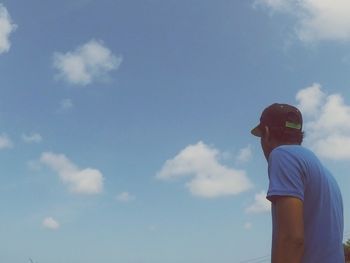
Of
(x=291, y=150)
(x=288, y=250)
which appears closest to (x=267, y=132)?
(x=291, y=150)

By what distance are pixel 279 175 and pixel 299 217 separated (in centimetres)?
35

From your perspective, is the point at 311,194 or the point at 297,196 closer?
the point at 297,196

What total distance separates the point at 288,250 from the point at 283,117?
106 cm

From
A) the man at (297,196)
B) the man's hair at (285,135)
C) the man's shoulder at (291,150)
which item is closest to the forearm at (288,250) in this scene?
the man at (297,196)

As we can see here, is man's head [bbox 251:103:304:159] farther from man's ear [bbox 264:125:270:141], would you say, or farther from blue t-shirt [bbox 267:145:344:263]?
blue t-shirt [bbox 267:145:344:263]

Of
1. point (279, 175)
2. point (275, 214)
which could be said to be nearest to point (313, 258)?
point (275, 214)

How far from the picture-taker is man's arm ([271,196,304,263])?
3.02 metres

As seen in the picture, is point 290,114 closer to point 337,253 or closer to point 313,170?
point 313,170

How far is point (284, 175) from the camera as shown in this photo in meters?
3.31

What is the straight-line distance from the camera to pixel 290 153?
344 cm

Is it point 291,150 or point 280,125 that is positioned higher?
point 280,125

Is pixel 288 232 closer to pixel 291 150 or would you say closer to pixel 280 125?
pixel 291 150

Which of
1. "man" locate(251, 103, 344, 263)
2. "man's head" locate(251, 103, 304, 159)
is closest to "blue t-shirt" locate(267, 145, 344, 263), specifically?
"man" locate(251, 103, 344, 263)

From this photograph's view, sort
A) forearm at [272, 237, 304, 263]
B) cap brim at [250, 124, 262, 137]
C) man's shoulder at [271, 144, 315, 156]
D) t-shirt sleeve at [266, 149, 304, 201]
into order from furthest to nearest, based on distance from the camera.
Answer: cap brim at [250, 124, 262, 137] < man's shoulder at [271, 144, 315, 156] < t-shirt sleeve at [266, 149, 304, 201] < forearm at [272, 237, 304, 263]
